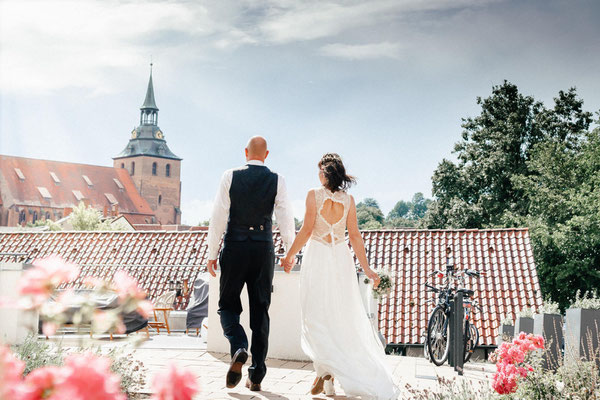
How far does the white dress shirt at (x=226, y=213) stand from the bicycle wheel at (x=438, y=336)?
2664mm

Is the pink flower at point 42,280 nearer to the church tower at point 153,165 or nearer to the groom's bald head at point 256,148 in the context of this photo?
the groom's bald head at point 256,148

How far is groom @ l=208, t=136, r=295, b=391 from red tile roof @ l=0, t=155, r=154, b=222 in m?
97.7

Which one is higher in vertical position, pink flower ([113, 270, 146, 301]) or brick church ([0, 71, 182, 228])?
brick church ([0, 71, 182, 228])

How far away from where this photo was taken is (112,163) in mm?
119438

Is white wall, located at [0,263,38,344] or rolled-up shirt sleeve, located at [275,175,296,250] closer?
rolled-up shirt sleeve, located at [275,175,296,250]

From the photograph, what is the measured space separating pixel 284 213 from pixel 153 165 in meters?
111

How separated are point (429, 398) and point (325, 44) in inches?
1806

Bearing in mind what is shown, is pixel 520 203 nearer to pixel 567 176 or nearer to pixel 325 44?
pixel 567 176

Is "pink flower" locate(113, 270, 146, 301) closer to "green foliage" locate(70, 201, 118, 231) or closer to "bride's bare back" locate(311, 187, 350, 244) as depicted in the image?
"bride's bare back" locate(311, 187, 350, 244)

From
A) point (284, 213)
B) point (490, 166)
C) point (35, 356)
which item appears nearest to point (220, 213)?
point (284, 213)

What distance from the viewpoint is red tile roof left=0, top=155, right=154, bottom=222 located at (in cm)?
9744

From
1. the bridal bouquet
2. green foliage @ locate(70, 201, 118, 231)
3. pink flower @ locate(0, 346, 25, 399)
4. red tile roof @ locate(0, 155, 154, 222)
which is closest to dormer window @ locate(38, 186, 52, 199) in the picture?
red tile roof @ locate(0, 155, 154, 222)

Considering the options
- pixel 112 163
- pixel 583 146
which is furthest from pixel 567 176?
pixel 112 163

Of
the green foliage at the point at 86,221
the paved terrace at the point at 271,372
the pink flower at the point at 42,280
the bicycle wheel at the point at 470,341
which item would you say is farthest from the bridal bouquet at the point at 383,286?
the green foliage at the point at 86,221
